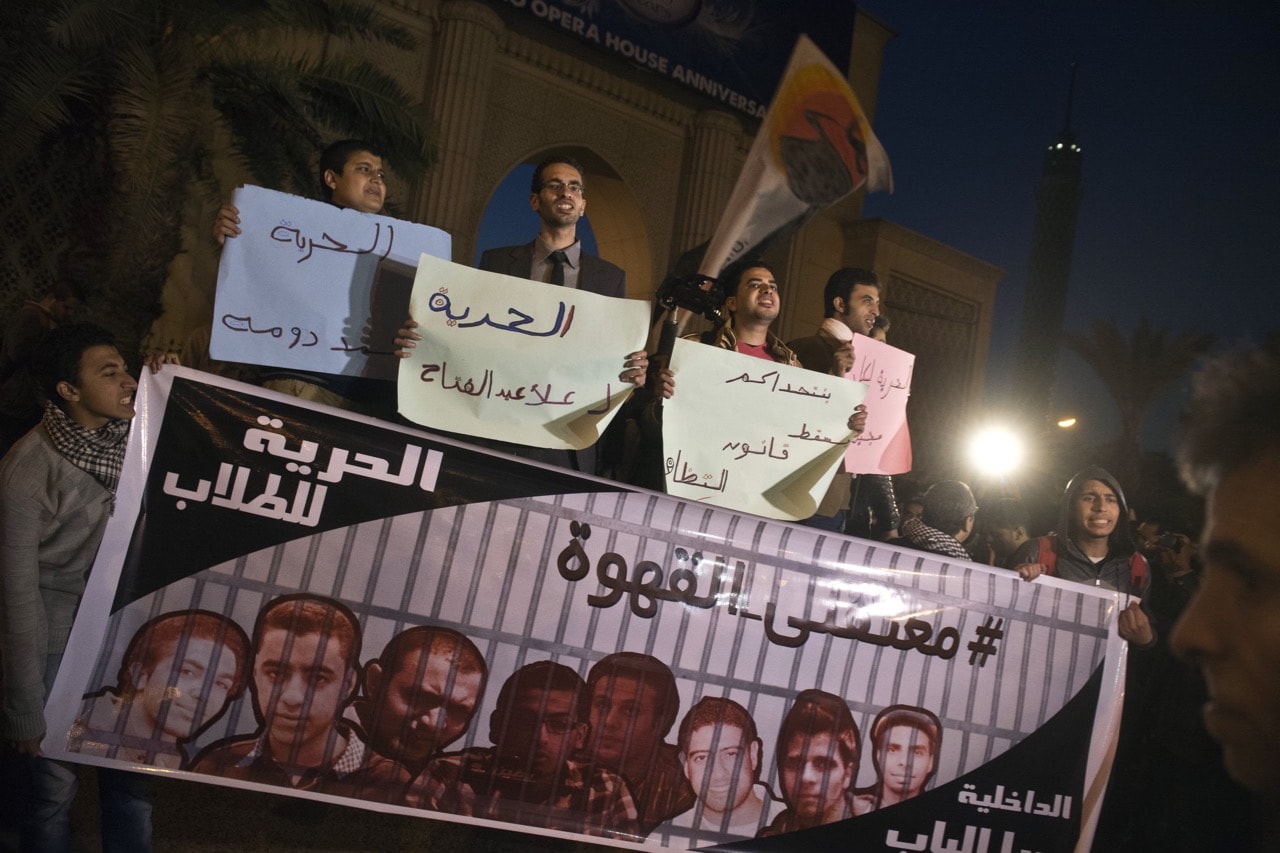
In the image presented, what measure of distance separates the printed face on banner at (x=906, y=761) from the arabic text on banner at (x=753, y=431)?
2.69 feet

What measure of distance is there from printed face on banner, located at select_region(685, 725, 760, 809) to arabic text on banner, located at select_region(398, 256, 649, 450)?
1.01 m

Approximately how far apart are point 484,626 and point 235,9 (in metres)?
5.31

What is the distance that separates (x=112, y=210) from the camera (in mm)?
6328

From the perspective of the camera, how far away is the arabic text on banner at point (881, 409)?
13.7ft

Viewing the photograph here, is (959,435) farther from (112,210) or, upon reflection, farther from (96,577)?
(96,577)

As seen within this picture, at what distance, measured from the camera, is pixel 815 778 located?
10.8ft

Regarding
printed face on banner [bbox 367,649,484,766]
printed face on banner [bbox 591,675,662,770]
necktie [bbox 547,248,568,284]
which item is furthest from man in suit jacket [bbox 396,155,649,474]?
printed face on banner [bbox 367,649,484,766]

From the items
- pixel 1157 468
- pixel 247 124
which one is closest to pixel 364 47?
pixel 247 124

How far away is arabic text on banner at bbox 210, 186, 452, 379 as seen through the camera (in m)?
3.28

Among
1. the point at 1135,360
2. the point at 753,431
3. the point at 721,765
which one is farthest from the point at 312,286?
the point at 1135,360

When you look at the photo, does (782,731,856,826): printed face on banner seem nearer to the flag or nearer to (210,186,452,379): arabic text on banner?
the flag

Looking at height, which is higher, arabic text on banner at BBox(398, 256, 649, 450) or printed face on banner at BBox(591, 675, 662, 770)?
arabic text on banner at BBox(398, 256, 649, 450)

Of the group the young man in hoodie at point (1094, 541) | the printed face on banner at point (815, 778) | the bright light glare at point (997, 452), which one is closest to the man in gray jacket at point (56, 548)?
the printed face on banner at point (815, 778)

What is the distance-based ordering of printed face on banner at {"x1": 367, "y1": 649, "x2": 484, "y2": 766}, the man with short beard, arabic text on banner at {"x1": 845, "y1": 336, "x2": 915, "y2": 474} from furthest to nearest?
arabic text on banner at {"x1": 845, "y1": 336, "x2": 915, "y2": 474}, printed face on banner at {"x1": 367, "y1": 649, "x2": 484, "y2": 766}, the man with short beard
